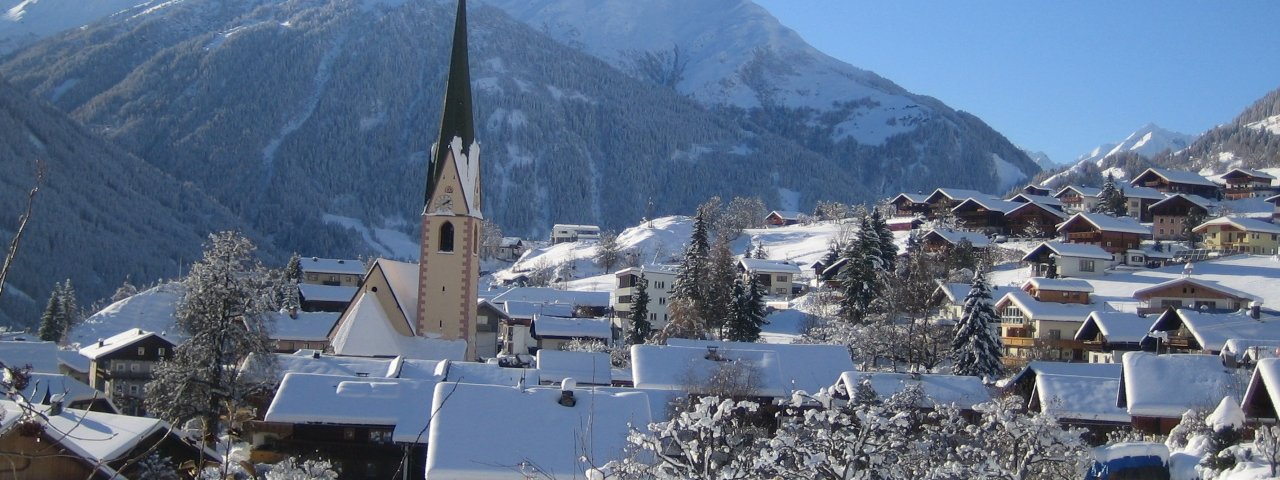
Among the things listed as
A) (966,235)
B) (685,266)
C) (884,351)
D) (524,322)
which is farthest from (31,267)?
(884,351)

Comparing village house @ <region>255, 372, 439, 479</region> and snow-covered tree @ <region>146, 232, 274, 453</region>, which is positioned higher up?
snow-covered tree @ <region>146, 232, 274, 453</region>

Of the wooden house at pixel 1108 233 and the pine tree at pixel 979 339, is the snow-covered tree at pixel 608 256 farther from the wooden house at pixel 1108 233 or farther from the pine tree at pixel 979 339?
the pine tree at pixel 979 339

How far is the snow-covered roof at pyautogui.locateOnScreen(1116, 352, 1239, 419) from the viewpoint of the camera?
3075cm

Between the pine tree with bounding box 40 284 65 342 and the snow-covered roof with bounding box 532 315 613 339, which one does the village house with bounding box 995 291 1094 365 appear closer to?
the snow-covered roof with bounding box 532 315 613 339

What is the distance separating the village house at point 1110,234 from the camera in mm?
75188

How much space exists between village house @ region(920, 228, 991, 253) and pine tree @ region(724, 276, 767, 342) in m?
25.3

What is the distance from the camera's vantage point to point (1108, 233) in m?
75.6

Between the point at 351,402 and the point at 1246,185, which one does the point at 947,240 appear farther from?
the point at 351,402

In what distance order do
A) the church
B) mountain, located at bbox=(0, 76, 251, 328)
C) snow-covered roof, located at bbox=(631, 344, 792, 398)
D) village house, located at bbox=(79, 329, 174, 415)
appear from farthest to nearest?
mountain, located at bbox=(0, 76, 251, 328)
village house, located at bbox=(79, 329, 174, 415)
the church
snow-covered roof, located at bbox=(631, 344, 792, 398)

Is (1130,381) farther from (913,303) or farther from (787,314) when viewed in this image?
(787,314)

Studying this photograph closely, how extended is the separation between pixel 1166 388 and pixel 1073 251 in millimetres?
39876

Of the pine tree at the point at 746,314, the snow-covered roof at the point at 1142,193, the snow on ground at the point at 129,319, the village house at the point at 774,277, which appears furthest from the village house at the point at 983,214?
the snow on ground at the point at 129,319

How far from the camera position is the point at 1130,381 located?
31.7 m

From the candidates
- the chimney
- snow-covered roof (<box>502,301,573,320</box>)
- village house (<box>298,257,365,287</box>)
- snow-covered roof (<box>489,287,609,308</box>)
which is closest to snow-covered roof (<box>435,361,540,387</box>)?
the chimney
